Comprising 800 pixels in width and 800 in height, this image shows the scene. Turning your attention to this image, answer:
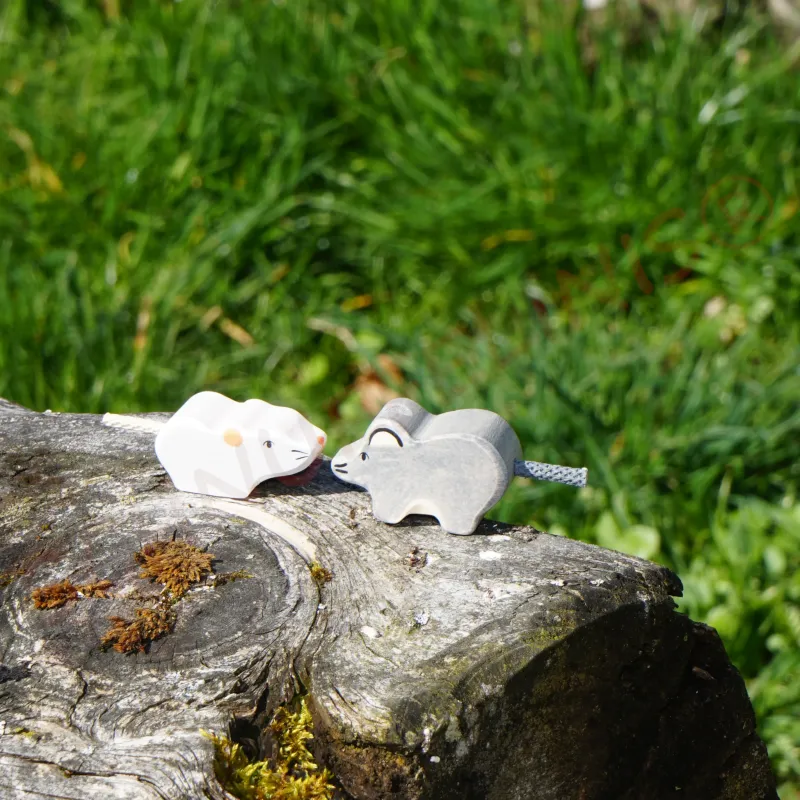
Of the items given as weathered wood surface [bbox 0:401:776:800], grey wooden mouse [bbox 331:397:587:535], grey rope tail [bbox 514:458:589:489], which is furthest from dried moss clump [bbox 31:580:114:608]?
grey rope tail [bbox 514:458:589:489]

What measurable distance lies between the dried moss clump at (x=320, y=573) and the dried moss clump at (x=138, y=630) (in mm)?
220

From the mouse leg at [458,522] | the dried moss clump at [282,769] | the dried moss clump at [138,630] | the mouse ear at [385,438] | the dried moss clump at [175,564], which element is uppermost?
the mouse ear at [385,438]

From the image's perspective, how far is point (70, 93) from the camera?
3754 mm

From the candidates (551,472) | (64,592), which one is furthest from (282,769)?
(551,472)

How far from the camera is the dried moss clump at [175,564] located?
1496 mm

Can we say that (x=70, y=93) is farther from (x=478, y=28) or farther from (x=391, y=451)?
(x=391, y=451)

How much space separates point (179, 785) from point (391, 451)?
65cm

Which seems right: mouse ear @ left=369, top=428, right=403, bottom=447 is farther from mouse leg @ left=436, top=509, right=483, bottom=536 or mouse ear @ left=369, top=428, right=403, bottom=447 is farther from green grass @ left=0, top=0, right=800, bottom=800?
green grass @ left=0, top=0, right=800, bottom=800

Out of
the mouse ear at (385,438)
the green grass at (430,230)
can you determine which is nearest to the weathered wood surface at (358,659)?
the mouse ear at (385,438)

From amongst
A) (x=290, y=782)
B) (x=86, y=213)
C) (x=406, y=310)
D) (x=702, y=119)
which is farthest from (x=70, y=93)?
(x=290, y=782)

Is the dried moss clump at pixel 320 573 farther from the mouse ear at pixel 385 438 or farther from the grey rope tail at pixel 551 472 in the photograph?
the grey rope tail at pixel 551 472

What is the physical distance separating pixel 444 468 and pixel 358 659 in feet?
1.26

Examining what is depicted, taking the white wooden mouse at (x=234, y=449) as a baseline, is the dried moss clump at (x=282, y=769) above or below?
below

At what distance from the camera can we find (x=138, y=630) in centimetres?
141
